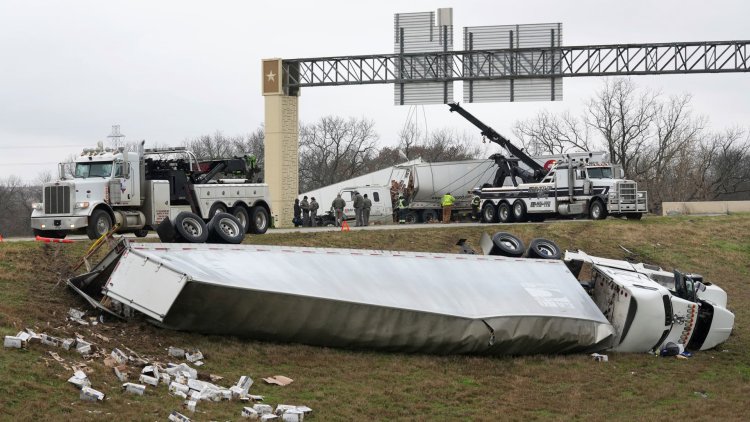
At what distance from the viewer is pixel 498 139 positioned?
48062 millimetres

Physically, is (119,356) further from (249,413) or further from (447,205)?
(447,205)

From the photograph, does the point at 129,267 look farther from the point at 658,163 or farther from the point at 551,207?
the point at 658,163

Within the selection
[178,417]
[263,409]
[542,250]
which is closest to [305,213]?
[542,250]

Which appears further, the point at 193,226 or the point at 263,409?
the point at 193,226

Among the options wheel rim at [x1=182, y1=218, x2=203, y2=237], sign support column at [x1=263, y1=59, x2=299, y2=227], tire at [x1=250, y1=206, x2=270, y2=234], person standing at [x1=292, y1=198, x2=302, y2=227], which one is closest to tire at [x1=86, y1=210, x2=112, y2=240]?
tire at [x1=250, y1=206, x2=270, y2=234]

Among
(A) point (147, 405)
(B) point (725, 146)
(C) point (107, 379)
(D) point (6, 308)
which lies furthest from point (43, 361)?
(B) point (725, 146)

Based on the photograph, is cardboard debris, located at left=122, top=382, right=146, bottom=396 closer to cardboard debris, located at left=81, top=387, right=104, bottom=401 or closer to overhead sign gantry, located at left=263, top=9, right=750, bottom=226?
cardboard debris, located at left=81, top=387, right=104, bottom=401

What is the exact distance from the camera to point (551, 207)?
41.0m

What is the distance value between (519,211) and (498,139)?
6.79 metres

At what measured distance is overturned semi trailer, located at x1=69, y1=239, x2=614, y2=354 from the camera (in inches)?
592

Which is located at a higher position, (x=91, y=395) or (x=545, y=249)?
(x=545, y=249)

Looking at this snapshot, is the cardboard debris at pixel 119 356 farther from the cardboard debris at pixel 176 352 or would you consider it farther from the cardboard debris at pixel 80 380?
the cardboard debris at pixel 80 380

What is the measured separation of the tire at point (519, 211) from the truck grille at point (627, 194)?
14.7ft

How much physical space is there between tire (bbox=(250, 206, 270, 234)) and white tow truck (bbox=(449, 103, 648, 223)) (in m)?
15.2
